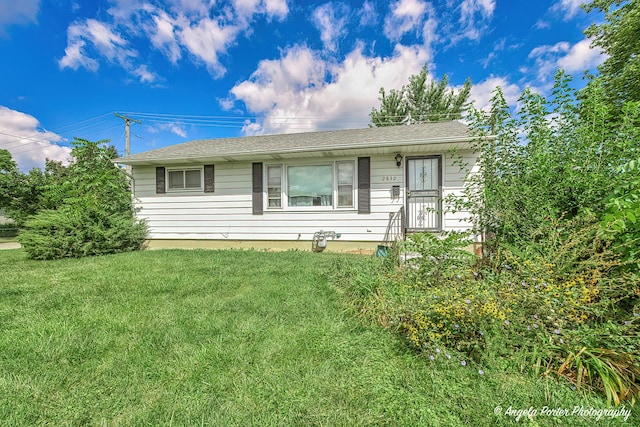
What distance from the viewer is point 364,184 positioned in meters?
6.66

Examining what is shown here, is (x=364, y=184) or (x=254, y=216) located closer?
(x=364, y=184)

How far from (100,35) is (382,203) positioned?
10635mm

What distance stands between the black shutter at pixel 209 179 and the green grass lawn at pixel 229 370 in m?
4.61

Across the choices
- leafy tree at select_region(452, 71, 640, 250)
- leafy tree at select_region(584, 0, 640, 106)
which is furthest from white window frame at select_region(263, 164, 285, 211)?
leafy tree at select_region(584, 0, 640, 106)

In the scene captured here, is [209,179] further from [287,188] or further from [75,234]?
[75,234]

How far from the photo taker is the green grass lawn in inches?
58.1

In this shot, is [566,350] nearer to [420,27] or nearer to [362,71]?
[420,27]

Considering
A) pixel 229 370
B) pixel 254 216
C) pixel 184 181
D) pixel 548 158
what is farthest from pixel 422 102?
pixel 229 370

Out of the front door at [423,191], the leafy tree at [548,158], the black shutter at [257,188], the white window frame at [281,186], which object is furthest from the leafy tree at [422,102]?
the leafy tree at [548,158]

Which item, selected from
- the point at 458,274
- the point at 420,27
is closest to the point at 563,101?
the point at 458,274

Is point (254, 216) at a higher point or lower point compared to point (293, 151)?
lower

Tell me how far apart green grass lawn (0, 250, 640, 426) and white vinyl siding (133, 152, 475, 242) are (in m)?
3.72

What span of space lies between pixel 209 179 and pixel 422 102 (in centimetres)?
1606

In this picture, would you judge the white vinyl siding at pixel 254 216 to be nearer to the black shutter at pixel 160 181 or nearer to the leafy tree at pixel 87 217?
the black shutter at pixel 160 181
